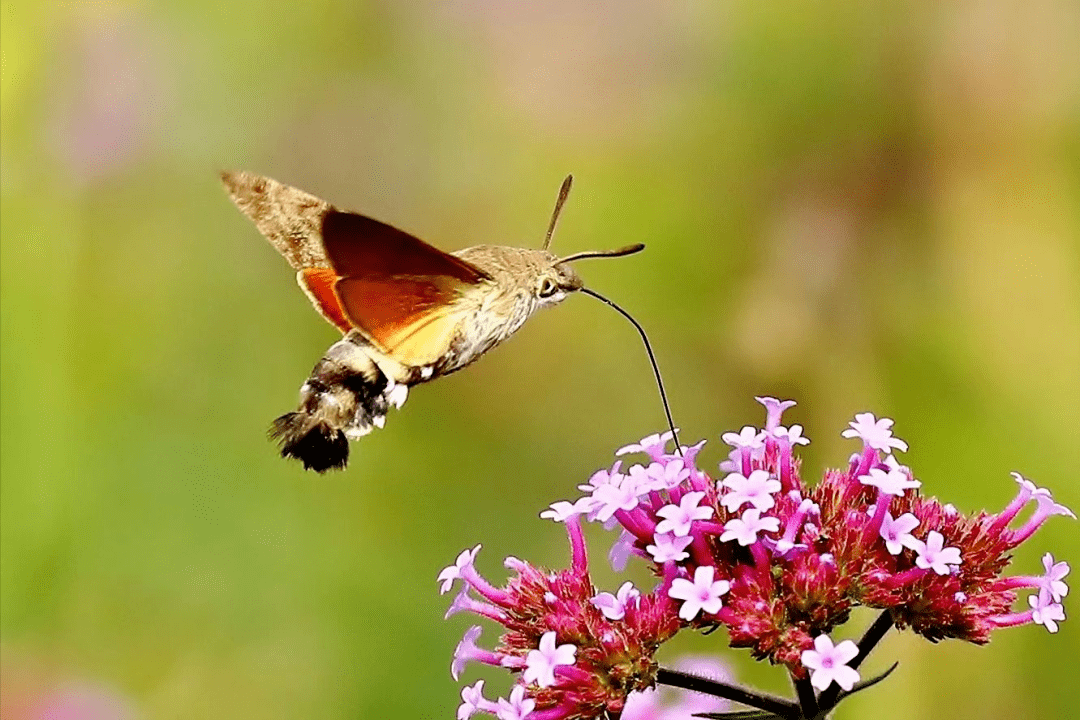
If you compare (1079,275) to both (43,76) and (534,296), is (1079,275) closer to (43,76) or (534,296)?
(534,296)

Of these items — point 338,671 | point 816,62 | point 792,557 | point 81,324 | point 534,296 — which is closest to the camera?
point 792,557

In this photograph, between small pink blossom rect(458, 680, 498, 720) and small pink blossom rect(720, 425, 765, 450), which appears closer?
small pink blossom rect(458, 680, 498, 720)

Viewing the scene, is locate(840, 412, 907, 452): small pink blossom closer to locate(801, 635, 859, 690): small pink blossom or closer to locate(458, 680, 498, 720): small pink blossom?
locate(801, 635, 859, 690): small pink blossom

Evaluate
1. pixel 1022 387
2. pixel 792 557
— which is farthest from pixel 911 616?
pixel 1022 387

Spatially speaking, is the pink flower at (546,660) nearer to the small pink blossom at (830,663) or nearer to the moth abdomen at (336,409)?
the small pink blossom at (830,663)

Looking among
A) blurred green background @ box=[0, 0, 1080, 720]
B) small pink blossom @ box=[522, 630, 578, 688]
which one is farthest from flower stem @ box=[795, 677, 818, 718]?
blurred green background @ box=[0, 0, 1080, 720]

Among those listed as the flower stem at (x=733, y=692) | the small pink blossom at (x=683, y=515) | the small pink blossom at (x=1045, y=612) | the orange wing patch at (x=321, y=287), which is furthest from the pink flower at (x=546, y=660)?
the orange wing patch at (x=321, y=287)

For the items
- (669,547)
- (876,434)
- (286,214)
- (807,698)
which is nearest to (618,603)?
(669,547)
